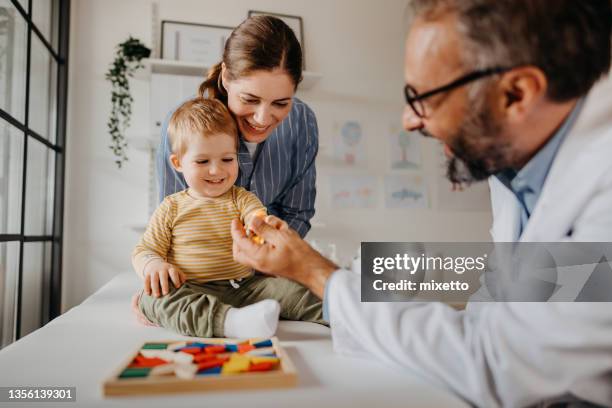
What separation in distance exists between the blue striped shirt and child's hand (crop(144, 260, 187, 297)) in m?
0.32

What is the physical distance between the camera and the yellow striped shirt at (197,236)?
1115 mm

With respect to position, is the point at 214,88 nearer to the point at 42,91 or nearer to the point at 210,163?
the point at 210,163

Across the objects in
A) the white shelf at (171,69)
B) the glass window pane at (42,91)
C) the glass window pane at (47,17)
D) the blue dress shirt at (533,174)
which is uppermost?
the glass window pane at (47,17)

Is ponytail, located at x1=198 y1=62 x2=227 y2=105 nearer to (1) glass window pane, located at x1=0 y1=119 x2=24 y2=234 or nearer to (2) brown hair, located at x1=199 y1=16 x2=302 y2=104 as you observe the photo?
(2) brown hair, located at x1=199 y1=16 x2=302 y2=104

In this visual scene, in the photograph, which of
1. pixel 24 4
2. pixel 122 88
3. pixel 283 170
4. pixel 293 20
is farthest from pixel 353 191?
pixel 24 4

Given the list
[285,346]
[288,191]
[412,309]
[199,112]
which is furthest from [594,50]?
[288,191]

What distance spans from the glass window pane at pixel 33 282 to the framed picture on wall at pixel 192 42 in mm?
1309

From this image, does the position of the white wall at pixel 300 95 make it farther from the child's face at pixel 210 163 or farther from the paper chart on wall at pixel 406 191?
the child's face at pixel 210 163

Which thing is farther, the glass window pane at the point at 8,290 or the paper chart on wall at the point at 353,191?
the paper chart on wall at the point at 353,191

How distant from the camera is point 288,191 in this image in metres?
1.53

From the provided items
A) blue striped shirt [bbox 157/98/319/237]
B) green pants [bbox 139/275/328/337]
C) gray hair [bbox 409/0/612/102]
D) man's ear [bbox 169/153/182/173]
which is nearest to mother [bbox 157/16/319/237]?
blue striped shirt [bbox 157/98/319/237]

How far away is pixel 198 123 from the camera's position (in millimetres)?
1096

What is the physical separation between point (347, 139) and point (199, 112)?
2208 millimetres

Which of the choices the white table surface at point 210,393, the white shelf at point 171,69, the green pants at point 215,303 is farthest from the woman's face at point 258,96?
the white shelf at point 171,69
